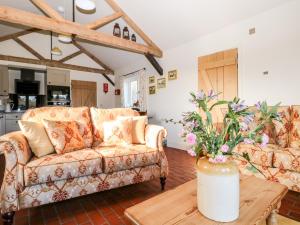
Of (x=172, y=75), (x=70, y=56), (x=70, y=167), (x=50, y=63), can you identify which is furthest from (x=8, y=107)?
(x=70, y=167)

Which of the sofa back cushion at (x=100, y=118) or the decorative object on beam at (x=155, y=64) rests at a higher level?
the decorative object on beam at (x=155, y=64)

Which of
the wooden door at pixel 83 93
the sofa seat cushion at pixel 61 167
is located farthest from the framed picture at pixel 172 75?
the wooden door at pixel 83 93

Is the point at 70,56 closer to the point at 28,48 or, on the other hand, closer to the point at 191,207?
the point at 28,48

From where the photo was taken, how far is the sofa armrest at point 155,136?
6.97 feet

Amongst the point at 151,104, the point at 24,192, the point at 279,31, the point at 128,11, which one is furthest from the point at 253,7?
the point at 24,192

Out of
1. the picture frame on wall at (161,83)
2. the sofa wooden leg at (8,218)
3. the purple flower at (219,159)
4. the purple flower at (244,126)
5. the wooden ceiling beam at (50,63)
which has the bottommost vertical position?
the sofa wooden leg at (8,218)

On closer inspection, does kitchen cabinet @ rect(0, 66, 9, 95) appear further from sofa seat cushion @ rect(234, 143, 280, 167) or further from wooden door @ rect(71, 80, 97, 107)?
Answer: sofa seat cushion @ rect(234, 143, 280, 167)

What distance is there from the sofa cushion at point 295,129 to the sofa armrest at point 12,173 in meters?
2.78

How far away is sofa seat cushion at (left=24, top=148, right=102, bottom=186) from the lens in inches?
58.2

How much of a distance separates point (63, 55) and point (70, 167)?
557 centimetres

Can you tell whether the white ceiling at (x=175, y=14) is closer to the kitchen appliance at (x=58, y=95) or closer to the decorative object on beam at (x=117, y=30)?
the decorative object on beam at (x=117, y=30)

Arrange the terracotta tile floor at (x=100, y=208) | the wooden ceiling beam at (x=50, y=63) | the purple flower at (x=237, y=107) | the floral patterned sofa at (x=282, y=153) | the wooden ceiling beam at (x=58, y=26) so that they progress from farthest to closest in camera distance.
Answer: the wooden ceiling beam at (x=50, y=63) < the wooden ceiling beam at (x=58, y=26) < the floral patterned sofa at (x=282, y=153) < the terracotta tile floor at (x=100, y=208) < the purple flower at (x=237, y=107)

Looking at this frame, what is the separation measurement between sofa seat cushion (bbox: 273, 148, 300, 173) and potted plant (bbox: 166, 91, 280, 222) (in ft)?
4.54

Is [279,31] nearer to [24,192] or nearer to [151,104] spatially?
[151,104]
